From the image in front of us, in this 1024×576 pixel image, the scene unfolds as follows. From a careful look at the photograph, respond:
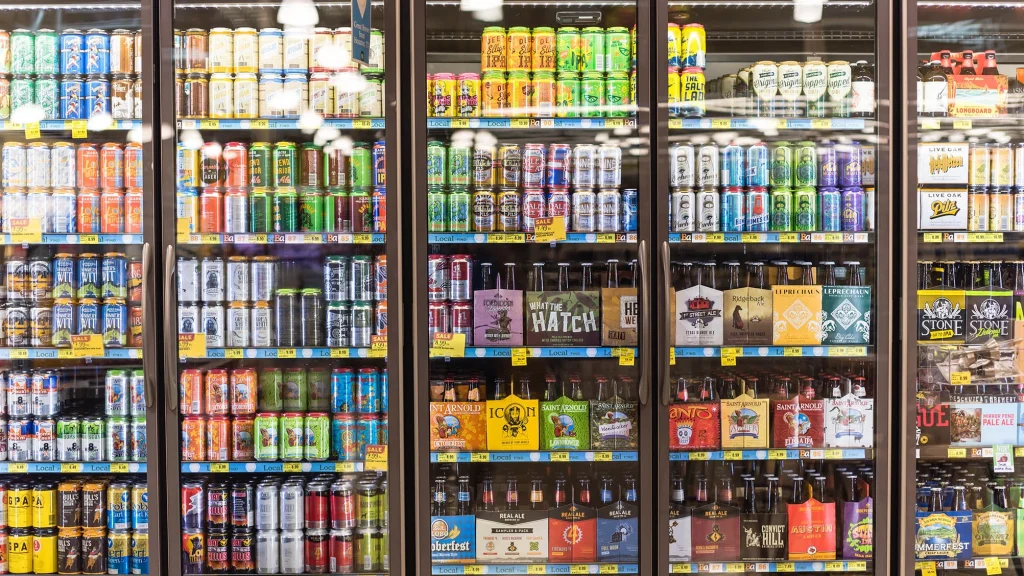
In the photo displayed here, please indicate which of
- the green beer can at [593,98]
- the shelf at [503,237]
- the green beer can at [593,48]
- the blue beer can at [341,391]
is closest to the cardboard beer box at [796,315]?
the shelf at [503,237]

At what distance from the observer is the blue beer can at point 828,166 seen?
2.59 meters

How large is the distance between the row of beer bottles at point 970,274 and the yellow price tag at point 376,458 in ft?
6.34

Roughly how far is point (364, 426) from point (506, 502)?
571 millimetres

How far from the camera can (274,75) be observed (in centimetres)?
253

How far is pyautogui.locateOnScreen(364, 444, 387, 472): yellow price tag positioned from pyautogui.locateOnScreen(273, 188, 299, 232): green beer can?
78 cm

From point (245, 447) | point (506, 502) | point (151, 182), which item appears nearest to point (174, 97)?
point (151, 182)

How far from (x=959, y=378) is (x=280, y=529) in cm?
238

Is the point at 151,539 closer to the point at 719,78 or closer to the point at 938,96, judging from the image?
the point at 719,78

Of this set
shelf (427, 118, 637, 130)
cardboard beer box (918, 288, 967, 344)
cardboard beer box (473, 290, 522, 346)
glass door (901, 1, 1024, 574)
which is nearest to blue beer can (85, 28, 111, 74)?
shelf (427, 118, 637, 130)

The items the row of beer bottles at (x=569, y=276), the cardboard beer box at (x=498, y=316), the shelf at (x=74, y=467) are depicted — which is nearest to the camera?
the shelf at (x=74, y=467)

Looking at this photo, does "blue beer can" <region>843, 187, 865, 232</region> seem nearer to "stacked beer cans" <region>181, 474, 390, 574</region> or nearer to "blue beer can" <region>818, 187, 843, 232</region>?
"blue beer can" <region>818, 187, 843, 232</region>

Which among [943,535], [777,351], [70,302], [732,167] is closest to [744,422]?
[777,351]

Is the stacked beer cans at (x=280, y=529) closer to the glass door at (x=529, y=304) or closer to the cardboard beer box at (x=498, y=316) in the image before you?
the glass door at (x=529, y=304)

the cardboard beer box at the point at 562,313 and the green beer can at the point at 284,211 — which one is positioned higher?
the green beer can at the point at 284,211
